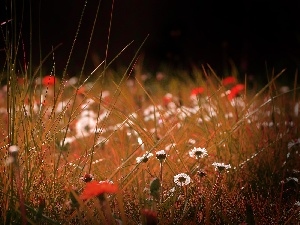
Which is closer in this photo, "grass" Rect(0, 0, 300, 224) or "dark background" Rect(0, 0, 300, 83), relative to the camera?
"grass" Rect(0, 0, 300, 224)

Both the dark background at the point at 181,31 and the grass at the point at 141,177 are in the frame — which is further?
the dark background at the point at 181,31

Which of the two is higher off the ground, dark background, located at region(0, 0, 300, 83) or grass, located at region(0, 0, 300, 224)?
grass, located at region(0, 0, 300, 224)

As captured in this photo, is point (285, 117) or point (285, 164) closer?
point (285, 164)

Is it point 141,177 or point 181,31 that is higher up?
point 141,177

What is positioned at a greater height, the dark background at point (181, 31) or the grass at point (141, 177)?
the grass at point (141, 177)

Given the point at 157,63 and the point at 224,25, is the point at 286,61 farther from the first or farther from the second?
the point at 157,63

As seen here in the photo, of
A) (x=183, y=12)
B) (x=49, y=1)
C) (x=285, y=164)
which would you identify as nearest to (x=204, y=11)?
(x=183, y=12)

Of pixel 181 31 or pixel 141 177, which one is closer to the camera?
pixel 141 177

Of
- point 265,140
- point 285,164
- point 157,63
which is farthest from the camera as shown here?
point 157,63
